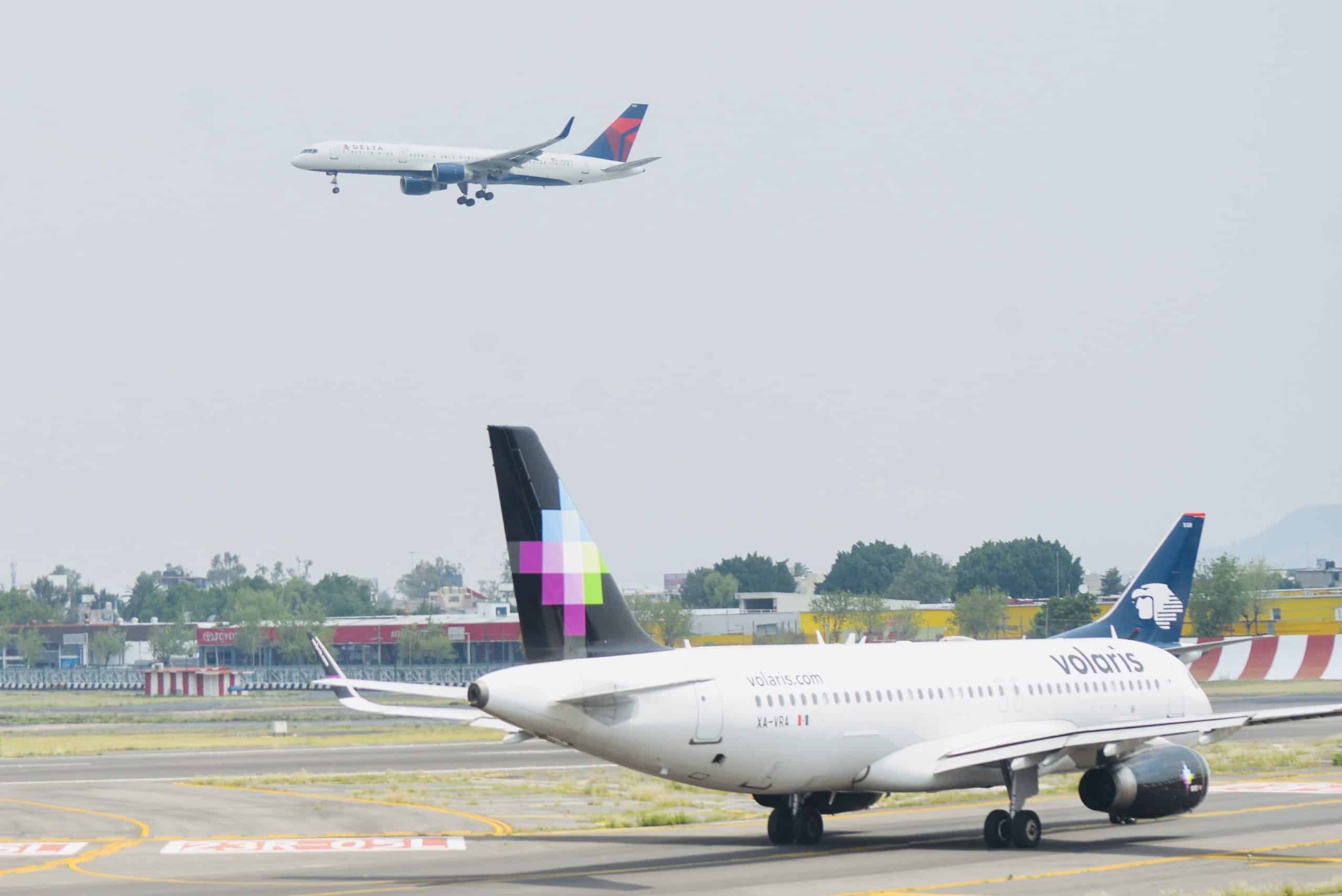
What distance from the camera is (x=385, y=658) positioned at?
525 feet

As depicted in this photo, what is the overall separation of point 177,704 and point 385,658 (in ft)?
166

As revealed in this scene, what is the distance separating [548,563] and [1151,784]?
11.5m

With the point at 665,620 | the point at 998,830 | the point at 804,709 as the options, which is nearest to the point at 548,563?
the point at 804,709

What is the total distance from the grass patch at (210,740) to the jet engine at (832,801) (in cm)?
3116

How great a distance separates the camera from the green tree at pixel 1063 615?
101 m

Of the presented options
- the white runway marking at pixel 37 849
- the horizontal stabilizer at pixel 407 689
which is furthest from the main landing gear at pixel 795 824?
the white runway marking at pixel 37 849

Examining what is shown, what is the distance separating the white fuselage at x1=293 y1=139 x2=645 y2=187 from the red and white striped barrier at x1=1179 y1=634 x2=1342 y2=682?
144ft

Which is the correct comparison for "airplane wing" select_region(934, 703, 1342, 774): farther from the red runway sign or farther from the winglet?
the winglet

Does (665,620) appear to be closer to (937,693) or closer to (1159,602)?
(1159,602)

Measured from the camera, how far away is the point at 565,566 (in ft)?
91.6

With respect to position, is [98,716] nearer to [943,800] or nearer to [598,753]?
[943,800]

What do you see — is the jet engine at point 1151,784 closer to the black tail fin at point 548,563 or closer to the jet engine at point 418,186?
the black tail fin at point 548,563

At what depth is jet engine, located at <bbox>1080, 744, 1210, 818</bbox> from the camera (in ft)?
98.1

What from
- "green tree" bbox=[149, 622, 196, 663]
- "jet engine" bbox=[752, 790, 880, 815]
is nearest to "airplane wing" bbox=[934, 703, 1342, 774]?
"jet engine" bbox=[752, 790, 880, 815]
